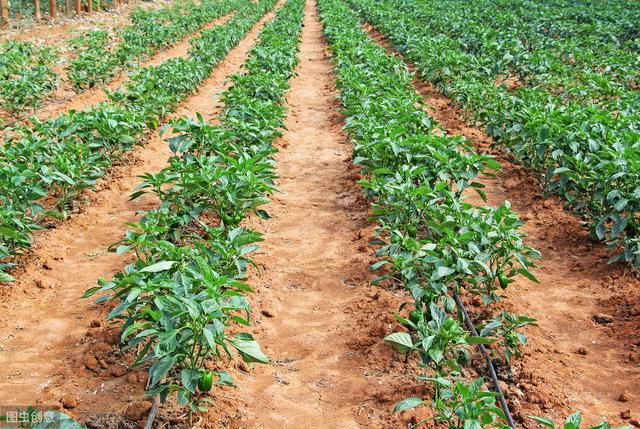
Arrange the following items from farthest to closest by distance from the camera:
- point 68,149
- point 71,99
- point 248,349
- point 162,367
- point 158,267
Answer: point 71,99 → point 68,149 → point 158,267 → point 248,349 → point 162,367

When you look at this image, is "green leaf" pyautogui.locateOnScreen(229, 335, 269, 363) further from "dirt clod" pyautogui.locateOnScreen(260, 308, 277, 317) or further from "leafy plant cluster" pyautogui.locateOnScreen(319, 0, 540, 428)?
"dirt clod" pyautogui.locateOnScreen(260, 308, 277, 317)

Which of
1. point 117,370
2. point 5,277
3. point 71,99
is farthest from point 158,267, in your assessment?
point 71,99

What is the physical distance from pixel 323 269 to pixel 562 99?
6.29 meters

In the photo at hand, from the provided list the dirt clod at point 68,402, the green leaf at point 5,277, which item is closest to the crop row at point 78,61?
the green leaf at point 5,277

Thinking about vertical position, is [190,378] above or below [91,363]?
above

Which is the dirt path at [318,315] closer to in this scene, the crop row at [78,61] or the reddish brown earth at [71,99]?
the reddish brown earth at [71,99]

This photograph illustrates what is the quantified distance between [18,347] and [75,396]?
2.65ft

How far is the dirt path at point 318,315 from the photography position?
331cm

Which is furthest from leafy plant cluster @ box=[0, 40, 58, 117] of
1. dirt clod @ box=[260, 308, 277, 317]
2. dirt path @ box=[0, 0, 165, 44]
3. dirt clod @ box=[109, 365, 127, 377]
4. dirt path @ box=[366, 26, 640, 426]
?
dirt path @ box=[366, 26, 640, 426]

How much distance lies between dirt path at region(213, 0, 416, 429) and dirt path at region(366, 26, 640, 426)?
36.1 inches

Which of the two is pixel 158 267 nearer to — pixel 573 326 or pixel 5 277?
pixel 5 277

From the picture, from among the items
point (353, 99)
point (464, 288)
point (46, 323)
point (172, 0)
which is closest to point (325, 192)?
point (353, 99)

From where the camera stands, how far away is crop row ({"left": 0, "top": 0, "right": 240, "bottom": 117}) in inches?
336

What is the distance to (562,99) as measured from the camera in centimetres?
923
